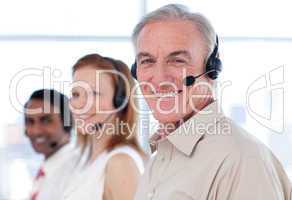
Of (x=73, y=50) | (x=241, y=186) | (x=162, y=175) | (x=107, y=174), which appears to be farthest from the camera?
(x=73, y=50)

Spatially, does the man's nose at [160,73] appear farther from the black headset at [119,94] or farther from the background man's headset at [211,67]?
the black headset at [119,94]

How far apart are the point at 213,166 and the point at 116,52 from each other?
95 cm

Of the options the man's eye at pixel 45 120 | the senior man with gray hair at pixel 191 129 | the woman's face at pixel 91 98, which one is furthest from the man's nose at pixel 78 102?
the senior man with gray hair at pixel 191 129

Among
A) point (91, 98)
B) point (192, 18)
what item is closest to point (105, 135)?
point (91, 98)

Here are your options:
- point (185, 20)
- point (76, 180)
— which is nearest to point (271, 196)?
point (185, 20)

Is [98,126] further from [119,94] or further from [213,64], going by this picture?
[213,64]

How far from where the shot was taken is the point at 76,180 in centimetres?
174

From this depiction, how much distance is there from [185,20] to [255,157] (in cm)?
37

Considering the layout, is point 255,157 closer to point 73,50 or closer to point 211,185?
point 211,185

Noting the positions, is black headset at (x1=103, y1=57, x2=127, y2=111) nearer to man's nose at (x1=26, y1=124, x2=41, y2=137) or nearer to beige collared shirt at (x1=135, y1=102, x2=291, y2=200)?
man's nose at (x1=26, y1=124, x2=41, y2=137)

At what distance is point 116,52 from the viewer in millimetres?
1836

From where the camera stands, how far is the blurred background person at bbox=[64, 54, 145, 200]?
168 cm

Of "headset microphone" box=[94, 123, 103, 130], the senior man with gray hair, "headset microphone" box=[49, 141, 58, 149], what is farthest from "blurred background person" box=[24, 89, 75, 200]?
the senior man with gray hair

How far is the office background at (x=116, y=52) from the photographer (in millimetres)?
1831
